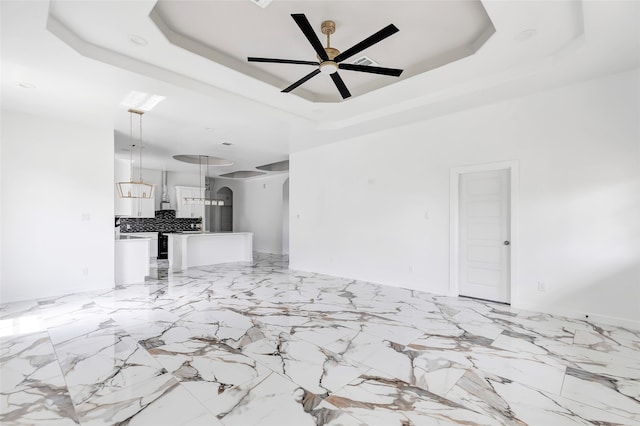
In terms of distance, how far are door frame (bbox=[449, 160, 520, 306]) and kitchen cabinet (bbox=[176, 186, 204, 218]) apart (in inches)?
315

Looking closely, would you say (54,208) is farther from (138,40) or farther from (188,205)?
(188,205)

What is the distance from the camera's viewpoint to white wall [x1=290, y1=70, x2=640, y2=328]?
11.8 ft

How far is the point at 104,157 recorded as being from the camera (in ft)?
18.0

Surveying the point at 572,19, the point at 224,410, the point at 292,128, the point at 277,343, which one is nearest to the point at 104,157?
the point at 292,128

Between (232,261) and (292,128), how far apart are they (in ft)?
14.9

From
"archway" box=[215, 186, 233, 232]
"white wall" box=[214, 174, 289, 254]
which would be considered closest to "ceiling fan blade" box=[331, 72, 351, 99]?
"white wall" box=[214, 174, 289, 254]

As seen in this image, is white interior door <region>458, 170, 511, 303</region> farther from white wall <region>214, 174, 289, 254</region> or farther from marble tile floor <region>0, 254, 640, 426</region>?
white wall <region>214, 174, 289, 254</region>

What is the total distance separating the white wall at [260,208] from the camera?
1098 cm

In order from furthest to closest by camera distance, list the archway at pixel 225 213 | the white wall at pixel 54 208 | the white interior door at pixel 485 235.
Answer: the archway at pixel 225 213, the white wall at pixel 54 208, the white interior door at pixel 485 235

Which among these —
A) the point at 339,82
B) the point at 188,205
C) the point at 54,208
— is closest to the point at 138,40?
the point at 339,82

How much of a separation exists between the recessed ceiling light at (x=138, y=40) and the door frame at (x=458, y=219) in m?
4.34

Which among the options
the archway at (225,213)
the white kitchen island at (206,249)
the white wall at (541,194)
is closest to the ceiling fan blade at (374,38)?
the white wall at (541,194)

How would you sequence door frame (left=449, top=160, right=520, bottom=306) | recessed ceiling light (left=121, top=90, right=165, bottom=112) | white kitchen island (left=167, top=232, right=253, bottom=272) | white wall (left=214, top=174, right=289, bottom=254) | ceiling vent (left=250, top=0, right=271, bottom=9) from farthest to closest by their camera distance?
1. white wall (left=214, top=174, right=289, bottom=254)
2. white kitchen island (left=167, top=232, right=253, bottom=272)
3. door frame (left=449, top=160, right=520, bottom=306)
4. recessed ceiling light (left=121, top=90, right=165, bottom=112)
5. ceiling vent (left=250, top=0, right=271, bottom=9)

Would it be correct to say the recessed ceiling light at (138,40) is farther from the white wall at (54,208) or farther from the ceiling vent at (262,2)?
the white wall at (54,208)
